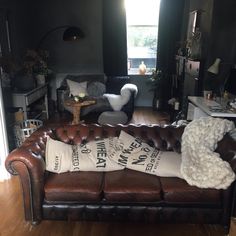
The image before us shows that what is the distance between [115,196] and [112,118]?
239cm

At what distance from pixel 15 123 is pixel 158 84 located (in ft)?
10.5

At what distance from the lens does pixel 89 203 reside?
6.68 ft

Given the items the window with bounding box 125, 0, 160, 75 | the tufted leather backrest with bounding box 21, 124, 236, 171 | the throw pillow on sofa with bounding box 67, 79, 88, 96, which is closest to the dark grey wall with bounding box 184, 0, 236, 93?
the tufted leather backrest with bounding box 21, 124, 236, 171

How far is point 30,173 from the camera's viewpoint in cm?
199

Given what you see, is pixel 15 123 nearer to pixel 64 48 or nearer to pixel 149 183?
pixel 149 183

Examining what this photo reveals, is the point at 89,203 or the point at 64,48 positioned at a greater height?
the point at 64,48

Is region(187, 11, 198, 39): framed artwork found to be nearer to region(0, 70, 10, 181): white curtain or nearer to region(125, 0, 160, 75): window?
region(125, 0, 160, 75): window

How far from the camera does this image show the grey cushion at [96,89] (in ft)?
17.0

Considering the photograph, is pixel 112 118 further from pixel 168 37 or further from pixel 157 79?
pixel 168 37

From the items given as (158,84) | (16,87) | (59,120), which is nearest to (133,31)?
(158,84)

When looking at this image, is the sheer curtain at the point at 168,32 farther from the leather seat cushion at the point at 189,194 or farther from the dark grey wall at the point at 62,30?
the leather seat cushion at the point at 189,194

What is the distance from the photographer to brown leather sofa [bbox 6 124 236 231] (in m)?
1.98

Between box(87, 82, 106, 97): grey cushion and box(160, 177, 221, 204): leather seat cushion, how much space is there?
3427 millimetres

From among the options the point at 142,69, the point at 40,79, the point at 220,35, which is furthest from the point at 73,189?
the point at 142,69
